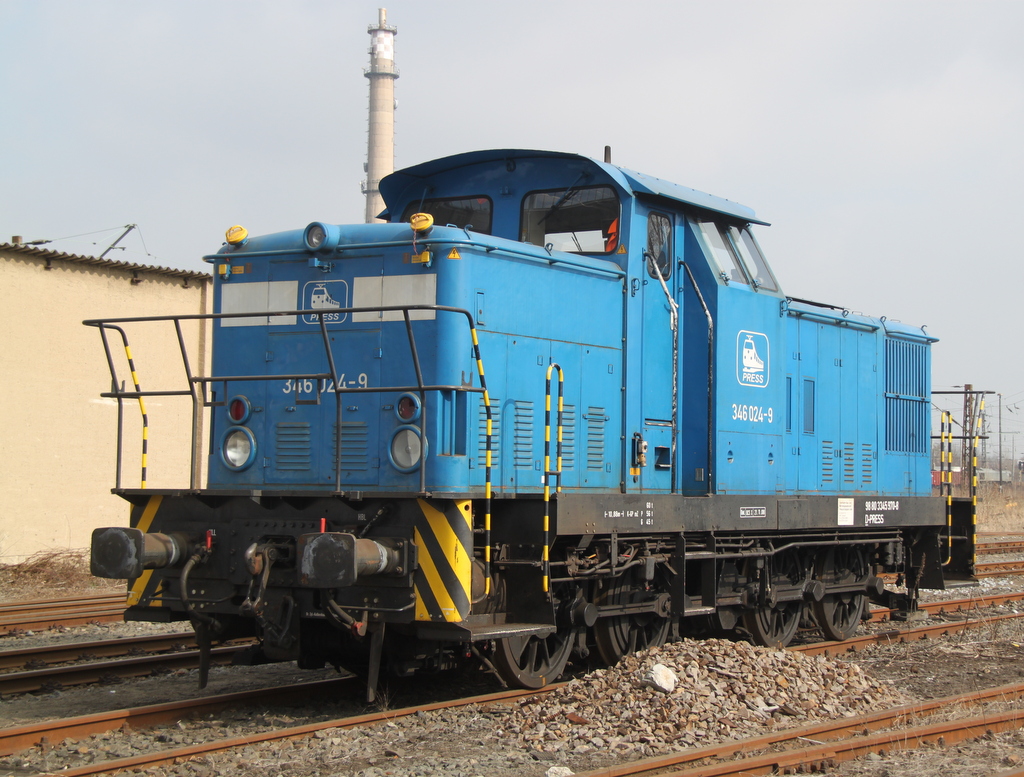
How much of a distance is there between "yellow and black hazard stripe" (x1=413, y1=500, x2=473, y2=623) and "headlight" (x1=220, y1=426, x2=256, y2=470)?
1.57 meters

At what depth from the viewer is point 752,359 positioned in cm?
930

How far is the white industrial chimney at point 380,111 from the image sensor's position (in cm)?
6831

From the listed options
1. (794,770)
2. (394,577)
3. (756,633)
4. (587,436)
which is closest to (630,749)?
(794,770)

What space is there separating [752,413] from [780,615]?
205 cm

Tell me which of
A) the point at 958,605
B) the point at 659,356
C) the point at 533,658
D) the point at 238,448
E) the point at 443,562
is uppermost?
the point at 659,356

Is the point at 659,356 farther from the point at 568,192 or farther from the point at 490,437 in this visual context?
the point at 490,437

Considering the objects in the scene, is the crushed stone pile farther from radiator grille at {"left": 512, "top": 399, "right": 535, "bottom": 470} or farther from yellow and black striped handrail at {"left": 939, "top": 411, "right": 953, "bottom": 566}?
yellow and black striped handrail at {"left": 939, "top": 411, "right": 953, "bottom": 566}

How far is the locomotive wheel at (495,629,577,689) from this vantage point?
24.1 feet

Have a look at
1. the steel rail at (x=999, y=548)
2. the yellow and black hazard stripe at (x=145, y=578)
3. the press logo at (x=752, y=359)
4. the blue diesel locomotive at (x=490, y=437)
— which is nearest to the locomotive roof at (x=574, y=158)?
the blue diesel locomotive at (x=490, y=437)

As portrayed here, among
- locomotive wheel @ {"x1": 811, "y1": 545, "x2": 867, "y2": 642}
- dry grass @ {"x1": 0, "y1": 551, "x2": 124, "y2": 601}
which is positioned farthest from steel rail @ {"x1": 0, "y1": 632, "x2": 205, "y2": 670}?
locomotive wheel @ {"x1": 811, "y1": 545, "x2": 867, "y2": 642}

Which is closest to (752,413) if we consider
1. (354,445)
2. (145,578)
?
(354,445)

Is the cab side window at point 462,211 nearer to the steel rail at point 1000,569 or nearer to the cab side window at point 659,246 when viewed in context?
the cab side window at point 659,246

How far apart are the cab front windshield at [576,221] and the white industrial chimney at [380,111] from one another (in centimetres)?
5882

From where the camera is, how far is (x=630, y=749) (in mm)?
6172
